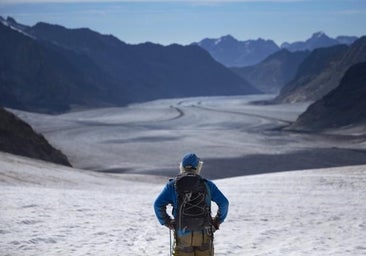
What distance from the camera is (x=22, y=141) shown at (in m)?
41.0

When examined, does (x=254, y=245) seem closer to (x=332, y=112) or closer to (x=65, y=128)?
(x=65, y=128)

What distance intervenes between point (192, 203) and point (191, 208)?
0.06 m

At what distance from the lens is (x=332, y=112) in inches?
3728

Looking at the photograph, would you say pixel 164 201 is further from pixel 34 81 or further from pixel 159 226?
pixel 34 81

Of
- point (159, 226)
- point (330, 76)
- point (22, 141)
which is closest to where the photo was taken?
point (159, 226)

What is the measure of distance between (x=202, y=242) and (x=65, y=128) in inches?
3218

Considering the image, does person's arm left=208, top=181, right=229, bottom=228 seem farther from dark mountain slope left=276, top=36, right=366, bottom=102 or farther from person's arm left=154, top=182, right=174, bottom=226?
dark mountain slope left=276, top=36, right=366, bottom=102

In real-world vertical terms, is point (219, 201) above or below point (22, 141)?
below

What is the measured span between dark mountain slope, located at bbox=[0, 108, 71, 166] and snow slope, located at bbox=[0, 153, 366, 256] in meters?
24.4

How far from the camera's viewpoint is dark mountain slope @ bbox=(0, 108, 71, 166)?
39750 millimetres

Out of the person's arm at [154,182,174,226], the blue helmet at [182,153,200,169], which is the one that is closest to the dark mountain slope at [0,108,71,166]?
the person's arm at [154,182,174,226]

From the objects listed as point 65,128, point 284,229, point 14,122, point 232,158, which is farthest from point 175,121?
point 284,229

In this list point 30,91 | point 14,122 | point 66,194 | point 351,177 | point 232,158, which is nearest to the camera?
point 66,194

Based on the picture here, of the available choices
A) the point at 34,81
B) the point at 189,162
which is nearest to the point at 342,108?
the point at 189,162
